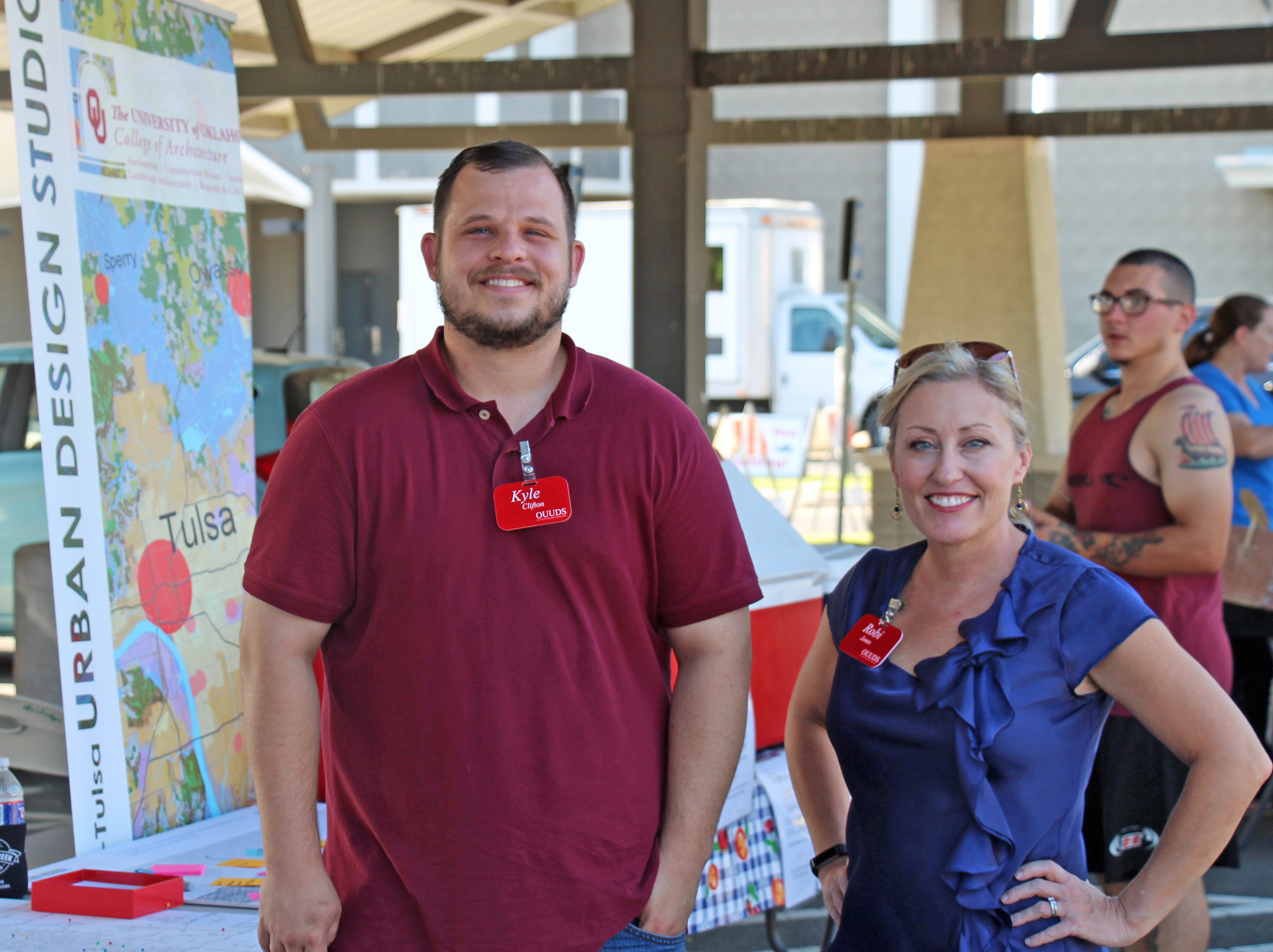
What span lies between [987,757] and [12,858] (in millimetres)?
1889

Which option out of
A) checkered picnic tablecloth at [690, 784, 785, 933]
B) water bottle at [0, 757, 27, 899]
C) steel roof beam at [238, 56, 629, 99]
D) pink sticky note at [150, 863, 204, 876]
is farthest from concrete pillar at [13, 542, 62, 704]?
steel roof beam at [238, 56, 629, 99]

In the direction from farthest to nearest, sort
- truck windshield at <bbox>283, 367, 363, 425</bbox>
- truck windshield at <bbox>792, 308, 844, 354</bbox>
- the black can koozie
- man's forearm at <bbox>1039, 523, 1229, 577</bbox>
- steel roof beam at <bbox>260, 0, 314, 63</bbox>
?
truck windshield at <bbox>792, 308, 844, 354</bbox> → truck windshield at <bbox>283, 367, 363, 425</bbox> → steel roof beam at <bbox>260, 0, 314, 63</bbox> → man's forearm at <bbox>1039, 523, 1229, 577</bbox> → the black can koozie

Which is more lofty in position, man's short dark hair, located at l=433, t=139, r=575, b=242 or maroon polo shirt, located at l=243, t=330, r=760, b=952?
man's short dark hair, located at l=433, t=139, r=575, b=242

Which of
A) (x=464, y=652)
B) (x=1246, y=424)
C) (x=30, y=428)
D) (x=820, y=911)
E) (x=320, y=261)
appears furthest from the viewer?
(x=320, y=261)

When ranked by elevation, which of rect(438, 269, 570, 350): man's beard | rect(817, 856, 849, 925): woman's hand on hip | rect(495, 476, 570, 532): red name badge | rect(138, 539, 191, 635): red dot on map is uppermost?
rect(438, 269, 570, 350): man's beard

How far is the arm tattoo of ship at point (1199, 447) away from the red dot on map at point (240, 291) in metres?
2.35

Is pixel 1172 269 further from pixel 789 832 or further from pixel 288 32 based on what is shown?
pixel 288 32

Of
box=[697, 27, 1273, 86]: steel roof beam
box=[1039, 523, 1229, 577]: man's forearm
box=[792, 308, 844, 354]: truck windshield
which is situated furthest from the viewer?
box=[792, 308, 844, 354]: truck windshield

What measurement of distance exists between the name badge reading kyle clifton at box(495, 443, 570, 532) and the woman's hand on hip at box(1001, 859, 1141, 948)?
78cm

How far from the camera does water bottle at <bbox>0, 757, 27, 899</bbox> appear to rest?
2.38 meters

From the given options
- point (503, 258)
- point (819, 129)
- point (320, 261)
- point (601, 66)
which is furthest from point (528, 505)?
point (320, 261)

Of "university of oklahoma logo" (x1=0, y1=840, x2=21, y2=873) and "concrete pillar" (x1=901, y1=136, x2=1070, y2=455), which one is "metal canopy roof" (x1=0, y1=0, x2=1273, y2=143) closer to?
"concrete pillar" (x1=901, y1=136, x2=1070, y2=455)

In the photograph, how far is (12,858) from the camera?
2.41 metres

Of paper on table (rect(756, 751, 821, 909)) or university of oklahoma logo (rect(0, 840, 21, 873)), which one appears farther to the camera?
paper on table (rect(756, 751, 821, 909))
